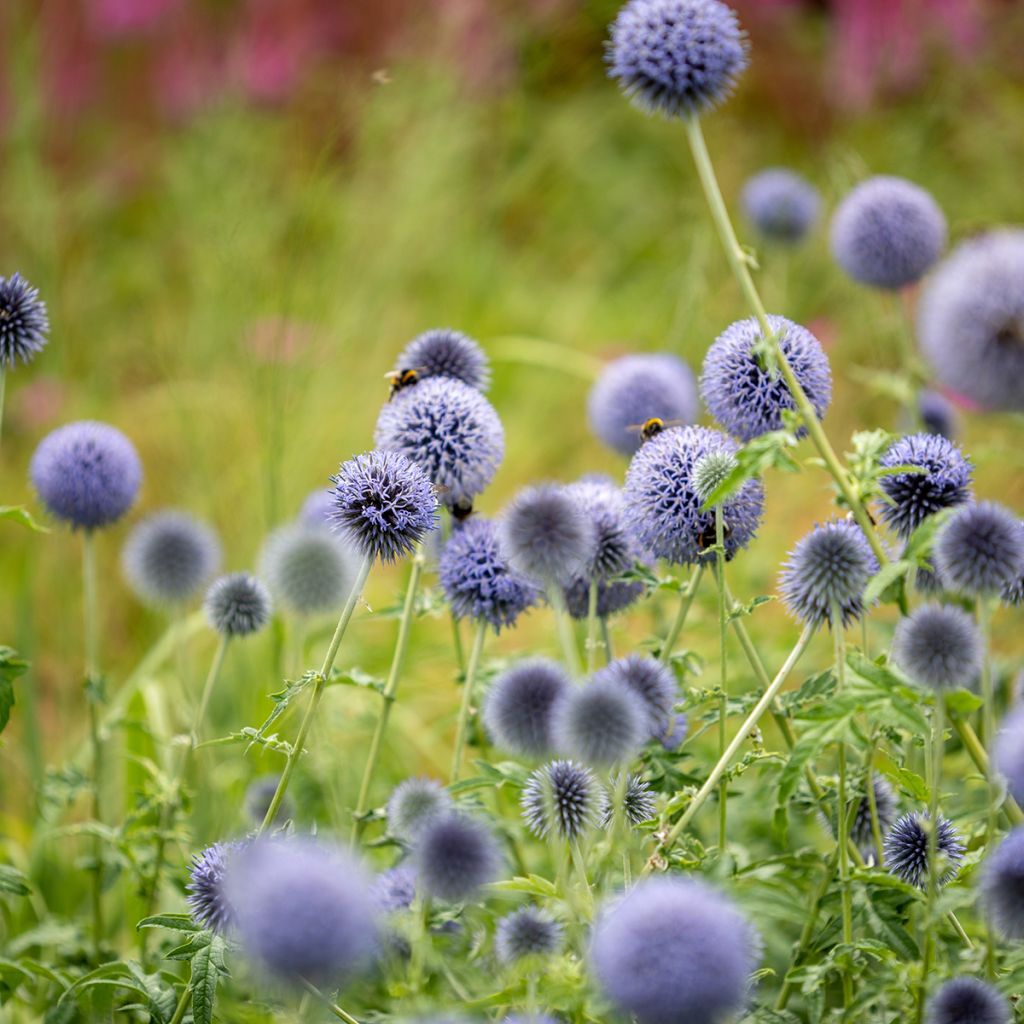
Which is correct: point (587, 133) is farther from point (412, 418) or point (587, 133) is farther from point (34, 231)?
point (412, 418)

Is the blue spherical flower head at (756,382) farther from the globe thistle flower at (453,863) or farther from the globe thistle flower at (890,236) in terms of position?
the globe thistle flower at (890,236)

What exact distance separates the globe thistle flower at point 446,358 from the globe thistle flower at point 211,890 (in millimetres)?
1183

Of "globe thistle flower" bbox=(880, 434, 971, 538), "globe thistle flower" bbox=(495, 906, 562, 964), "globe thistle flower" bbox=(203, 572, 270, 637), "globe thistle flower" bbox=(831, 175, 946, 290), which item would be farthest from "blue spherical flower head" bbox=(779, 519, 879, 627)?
"globe thistle flower" bbox=(831, 175, 946, 290)

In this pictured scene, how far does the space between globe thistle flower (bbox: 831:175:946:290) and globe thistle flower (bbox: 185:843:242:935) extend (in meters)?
2.25

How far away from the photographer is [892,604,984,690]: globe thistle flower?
5.77 feet

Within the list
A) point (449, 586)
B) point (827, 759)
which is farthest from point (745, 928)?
point (827, 759)

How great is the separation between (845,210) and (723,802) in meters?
1.89

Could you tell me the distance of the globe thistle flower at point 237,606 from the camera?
2547 mm

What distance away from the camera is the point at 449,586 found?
2369mm

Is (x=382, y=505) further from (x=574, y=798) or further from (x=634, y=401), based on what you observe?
(x=634, y=401)

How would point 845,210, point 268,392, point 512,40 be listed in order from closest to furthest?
point 845,210
point 268,392
point 512,40

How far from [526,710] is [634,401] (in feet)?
4.02

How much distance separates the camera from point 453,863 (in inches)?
66.4

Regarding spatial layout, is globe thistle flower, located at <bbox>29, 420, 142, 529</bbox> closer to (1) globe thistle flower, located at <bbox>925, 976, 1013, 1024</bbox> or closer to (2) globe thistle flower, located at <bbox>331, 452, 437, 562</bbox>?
(2) globe thistle flower, located at <bbox>331, 452, 437, 562</bbox>
